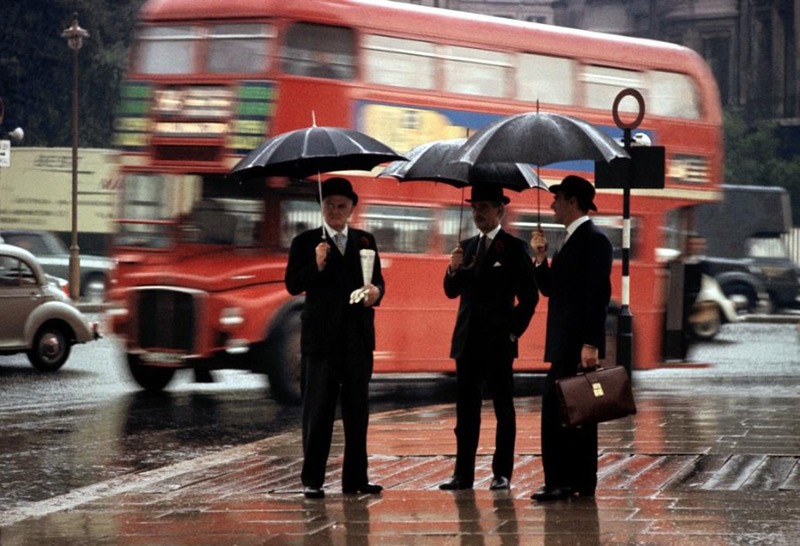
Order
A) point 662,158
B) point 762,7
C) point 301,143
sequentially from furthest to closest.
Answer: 1. point 762,7
2. point 662,158
3. point 301,143

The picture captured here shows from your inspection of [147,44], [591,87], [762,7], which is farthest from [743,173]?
[147,44]

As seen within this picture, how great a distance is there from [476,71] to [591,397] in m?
9.80

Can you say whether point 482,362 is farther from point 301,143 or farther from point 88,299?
point 88,299

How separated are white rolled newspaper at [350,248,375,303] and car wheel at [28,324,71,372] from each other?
11.5 metres

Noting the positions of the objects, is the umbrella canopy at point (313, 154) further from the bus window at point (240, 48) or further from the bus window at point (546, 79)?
the bus window at point (546, 79)

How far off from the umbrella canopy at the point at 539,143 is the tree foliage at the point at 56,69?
3983 cm

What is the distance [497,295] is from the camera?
911cm

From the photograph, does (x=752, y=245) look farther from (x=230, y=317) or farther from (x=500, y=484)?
(x=500, y=484)

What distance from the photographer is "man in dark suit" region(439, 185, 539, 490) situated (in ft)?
29.8

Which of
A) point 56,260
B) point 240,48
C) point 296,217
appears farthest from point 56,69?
point 296,217

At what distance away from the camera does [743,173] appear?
51719 millimetres

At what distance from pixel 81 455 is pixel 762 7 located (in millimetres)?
51298

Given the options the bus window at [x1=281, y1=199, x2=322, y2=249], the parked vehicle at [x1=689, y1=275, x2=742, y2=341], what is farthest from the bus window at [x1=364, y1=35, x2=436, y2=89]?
the parked vehicle at [x1=689, y1=275, x2=742, y2=341]

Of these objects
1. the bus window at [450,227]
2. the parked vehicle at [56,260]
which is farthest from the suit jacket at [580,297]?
the parked vehicle at [56,260]
